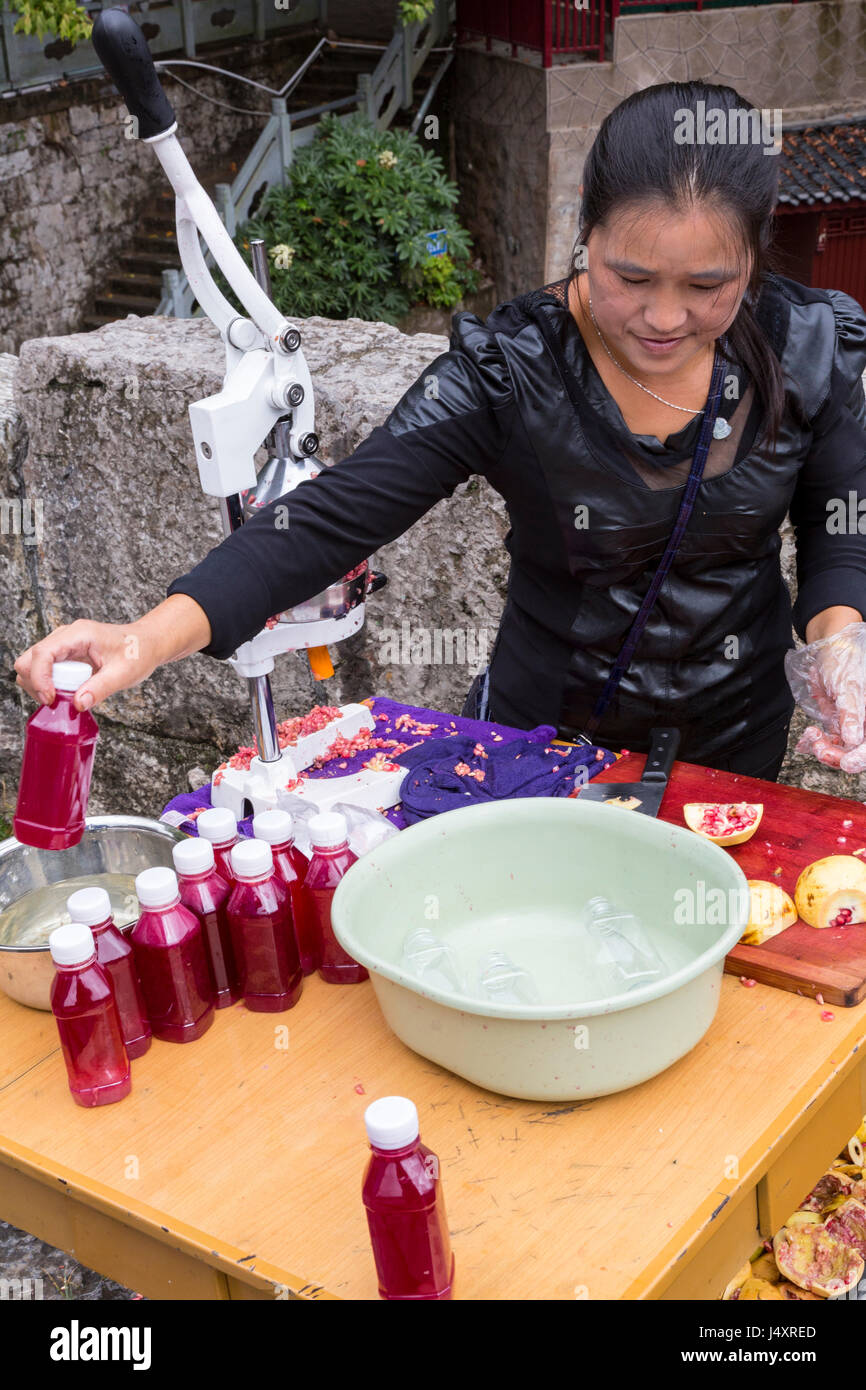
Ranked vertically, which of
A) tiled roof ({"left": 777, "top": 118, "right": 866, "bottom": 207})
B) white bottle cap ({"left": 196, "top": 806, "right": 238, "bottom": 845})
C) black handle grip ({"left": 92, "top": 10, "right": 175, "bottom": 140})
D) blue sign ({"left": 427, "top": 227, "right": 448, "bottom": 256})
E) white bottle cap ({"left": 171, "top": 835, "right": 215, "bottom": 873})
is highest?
black handle grip ({"left": 92, "top": 10, "right": 175, "bottom": 140})

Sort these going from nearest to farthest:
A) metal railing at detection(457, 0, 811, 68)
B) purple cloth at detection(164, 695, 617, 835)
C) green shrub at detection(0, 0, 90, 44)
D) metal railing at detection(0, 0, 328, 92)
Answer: purple cloth at detection(164, 695, 617, 835), green shrub at detection(0, 0, 90, 44), metal railing at detection(0, 0, 328, 92), metal railing at detection(457, 0, 811, 68)

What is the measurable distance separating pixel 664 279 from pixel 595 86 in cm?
1108

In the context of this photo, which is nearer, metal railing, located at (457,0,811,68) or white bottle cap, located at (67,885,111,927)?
white bottle cap, located at (67,885,111,927)

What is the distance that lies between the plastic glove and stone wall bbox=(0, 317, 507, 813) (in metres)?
1.37

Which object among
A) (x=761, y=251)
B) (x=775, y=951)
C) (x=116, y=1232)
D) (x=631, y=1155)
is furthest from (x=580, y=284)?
(x=116, y=1232)

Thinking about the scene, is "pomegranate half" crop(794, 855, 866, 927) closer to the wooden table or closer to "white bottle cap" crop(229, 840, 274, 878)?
the wooden table

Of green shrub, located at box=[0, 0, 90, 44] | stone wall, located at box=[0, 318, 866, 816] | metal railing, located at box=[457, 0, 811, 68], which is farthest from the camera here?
metal railing, located at box=[457, 0, 811, 68]

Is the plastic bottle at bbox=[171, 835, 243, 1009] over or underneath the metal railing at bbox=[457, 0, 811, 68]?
underneath

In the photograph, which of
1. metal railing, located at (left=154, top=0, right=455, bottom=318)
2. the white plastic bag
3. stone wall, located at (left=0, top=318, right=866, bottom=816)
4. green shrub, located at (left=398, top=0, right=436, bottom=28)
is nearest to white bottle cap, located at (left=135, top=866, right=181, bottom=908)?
the white plastic bag

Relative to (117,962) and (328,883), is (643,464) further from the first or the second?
(117,962)

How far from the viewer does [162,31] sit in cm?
1144

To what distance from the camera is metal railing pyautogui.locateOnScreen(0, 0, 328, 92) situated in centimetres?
1003

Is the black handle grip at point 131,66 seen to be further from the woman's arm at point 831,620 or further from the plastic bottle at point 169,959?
the woman's arm at point 831,620

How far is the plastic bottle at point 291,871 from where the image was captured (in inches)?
70.9
